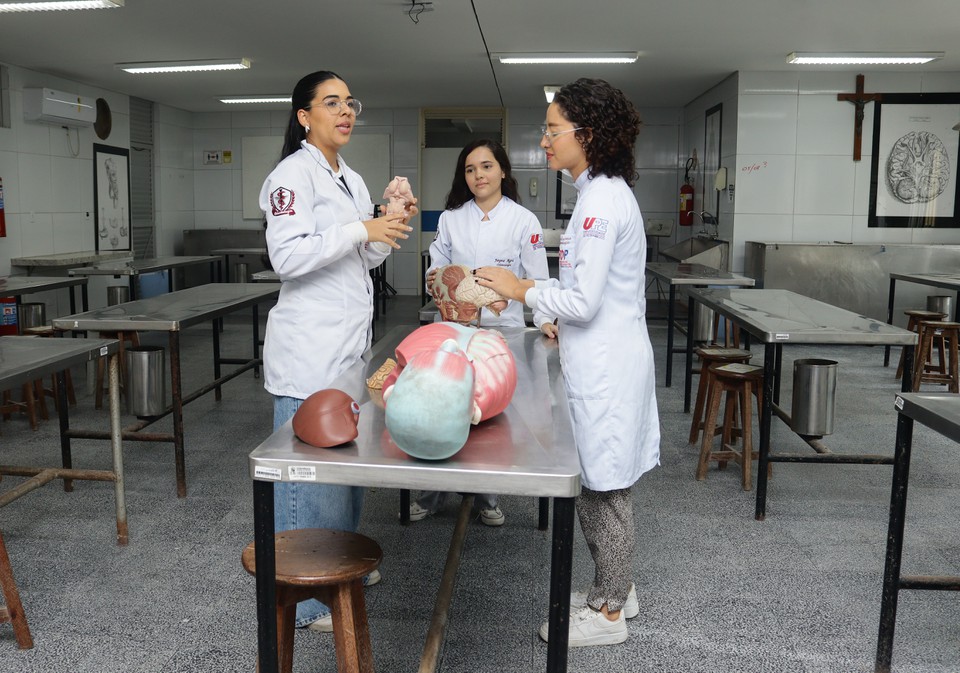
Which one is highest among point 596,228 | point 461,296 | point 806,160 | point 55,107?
point 55,107

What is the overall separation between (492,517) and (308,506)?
1.20 meters

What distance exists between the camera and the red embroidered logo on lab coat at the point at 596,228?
2.12 m

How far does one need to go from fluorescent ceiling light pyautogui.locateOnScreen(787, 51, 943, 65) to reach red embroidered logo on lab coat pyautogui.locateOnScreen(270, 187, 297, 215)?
626 cm

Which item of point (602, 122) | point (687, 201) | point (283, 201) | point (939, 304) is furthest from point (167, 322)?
point (687, 201)

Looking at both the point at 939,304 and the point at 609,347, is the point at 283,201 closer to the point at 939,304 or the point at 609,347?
the point at 609,347

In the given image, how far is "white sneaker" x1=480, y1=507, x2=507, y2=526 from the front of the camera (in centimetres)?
328

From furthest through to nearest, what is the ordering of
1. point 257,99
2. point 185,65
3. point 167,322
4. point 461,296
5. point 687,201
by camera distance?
point 687,201 < point 257,99 < point 185,65 < point 167,322 < point 461,296

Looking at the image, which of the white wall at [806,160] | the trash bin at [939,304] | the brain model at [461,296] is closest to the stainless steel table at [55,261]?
the brain model at [461,296]

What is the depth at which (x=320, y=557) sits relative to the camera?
175 cm

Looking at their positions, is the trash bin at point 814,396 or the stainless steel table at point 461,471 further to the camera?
the trash bin at point 814,396

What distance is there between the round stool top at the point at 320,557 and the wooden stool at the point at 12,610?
3.30 feet

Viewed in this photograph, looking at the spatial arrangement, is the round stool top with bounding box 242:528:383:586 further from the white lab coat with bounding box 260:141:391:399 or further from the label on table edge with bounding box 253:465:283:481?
the white lab coat with bounding box 260:141:391:399

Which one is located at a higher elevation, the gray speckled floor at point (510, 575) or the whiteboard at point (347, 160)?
the whiteboard at point (347, 160)

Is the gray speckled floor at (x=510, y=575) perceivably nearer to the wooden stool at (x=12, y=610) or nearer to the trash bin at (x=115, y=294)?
the wooden stool at (x=12, y=610)
